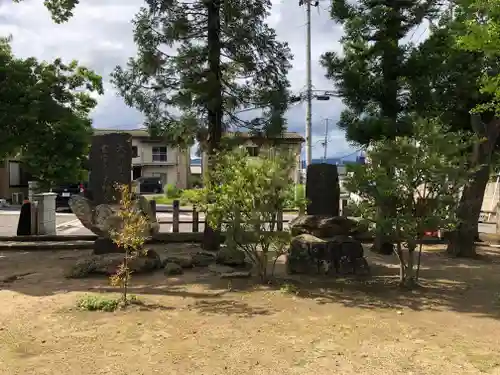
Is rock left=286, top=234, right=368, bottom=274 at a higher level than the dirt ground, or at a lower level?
higher

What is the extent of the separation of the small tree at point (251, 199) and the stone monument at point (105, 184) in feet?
8.36

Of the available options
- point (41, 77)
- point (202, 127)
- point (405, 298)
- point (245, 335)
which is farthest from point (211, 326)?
point (41, 77)

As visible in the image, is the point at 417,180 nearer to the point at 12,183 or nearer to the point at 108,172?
the point at 108,172

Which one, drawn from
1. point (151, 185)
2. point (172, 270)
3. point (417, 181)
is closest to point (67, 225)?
point (172, 270)

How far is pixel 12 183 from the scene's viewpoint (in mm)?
29062

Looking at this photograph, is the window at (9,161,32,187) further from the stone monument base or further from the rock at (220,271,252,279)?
the rock at (220,271,252,279)

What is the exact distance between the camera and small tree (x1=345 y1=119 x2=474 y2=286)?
6.58 meters

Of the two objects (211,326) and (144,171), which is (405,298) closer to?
(211,326)

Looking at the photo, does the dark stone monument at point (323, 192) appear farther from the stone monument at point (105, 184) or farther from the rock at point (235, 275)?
the stone monument at point (105, 184)

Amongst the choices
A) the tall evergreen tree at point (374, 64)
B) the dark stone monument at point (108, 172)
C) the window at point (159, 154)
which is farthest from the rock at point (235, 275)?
the window at point (159, 154)

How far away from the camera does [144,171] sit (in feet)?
A: 125

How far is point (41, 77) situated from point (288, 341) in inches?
387

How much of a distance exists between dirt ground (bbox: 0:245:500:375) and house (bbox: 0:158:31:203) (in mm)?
22571

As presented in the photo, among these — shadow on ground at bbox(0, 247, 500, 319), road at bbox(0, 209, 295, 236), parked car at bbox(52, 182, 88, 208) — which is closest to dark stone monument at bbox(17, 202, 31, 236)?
road at bbox(0, 209, 295, 236)
